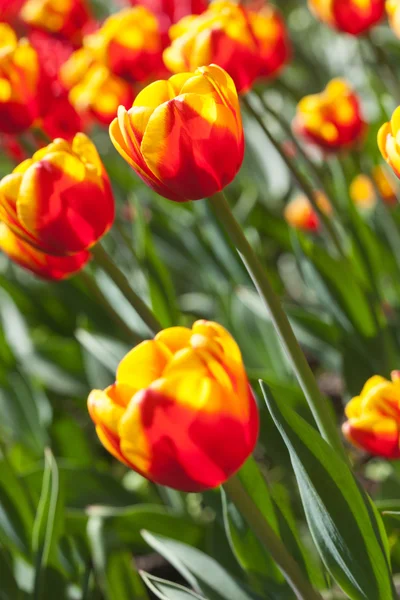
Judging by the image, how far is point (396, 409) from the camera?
0.62 meters

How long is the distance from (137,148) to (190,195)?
49mm

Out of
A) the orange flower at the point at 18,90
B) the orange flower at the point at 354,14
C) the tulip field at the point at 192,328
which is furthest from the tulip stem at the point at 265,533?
the orange flower at the point at 354,14

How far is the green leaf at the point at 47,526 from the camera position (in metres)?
0.82

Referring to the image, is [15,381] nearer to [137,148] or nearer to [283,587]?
[283,587]

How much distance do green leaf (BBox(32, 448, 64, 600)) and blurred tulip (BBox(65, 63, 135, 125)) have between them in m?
0.56

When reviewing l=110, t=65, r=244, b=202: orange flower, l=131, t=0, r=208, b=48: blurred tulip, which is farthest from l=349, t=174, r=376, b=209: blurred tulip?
l=110, t=65, r=244, b=202: orange flower

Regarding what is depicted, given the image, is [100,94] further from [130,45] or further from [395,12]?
[395,12]

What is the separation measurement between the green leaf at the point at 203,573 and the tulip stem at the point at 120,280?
8.2 inches

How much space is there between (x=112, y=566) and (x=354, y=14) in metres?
0.76

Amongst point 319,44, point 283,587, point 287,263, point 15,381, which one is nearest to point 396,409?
point 283,587

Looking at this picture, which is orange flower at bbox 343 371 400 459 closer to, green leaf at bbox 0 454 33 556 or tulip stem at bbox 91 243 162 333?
tulip stem at bbox 91 243 162 333

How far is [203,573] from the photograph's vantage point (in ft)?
2.41

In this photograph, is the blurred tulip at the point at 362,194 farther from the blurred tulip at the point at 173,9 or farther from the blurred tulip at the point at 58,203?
the blurred tulip at the point at 58,203

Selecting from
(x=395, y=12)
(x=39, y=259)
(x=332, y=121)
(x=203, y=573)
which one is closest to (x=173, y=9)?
(x=332, y=121)
